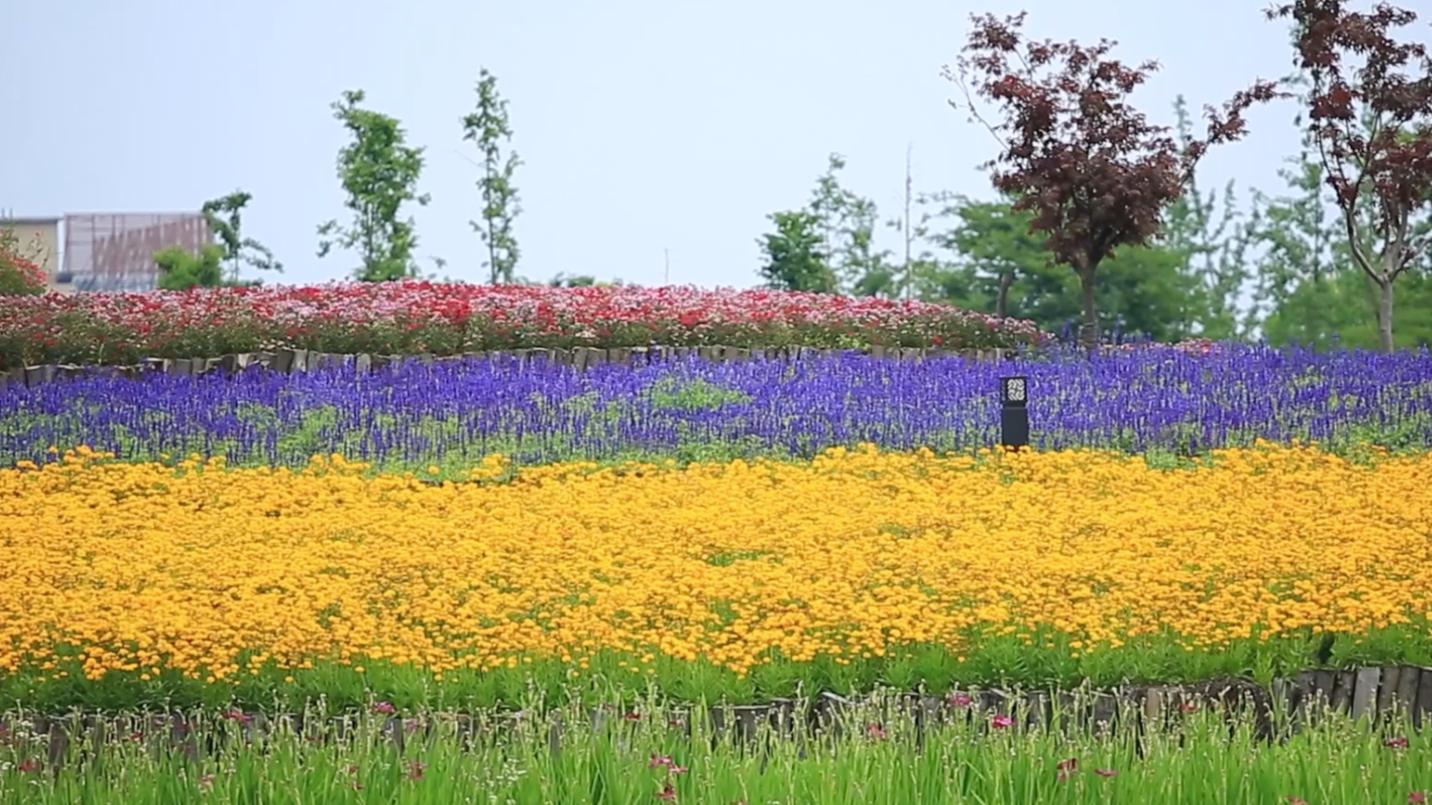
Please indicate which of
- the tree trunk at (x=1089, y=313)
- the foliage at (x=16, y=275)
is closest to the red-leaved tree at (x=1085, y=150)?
the tree trunk at (x=1089, y=313)

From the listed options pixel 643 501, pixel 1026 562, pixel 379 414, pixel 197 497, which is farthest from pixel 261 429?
pixel 1026 562

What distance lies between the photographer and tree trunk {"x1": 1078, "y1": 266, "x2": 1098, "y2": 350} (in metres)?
19.9

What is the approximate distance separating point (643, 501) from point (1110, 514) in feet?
8.40

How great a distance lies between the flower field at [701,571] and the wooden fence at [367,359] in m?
0.46

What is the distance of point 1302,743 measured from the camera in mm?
5867

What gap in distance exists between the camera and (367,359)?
1650 centimetres

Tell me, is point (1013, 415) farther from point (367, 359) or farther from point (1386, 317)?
point (1386, 317)

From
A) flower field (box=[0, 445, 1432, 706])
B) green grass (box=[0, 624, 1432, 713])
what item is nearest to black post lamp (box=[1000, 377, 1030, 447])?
flower field (box=[0, 445, 1432, 706])

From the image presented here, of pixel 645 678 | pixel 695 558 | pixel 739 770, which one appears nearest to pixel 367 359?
pixel 695 558

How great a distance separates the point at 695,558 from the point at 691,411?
182 inches

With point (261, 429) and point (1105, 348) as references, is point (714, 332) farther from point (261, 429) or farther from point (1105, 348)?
point (261, 429)

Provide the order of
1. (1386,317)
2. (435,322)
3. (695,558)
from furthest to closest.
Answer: (1386,317) < (435,322) < (695,558)

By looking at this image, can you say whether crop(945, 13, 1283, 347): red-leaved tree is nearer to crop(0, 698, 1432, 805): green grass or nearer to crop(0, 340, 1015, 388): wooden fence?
crop(0, 340, 1015, 388): wooden fence

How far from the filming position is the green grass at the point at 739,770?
542cm
